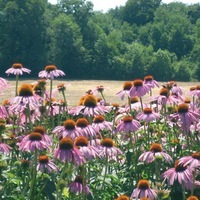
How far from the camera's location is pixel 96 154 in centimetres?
282

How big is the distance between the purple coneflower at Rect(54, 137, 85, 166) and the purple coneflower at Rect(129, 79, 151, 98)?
110cm

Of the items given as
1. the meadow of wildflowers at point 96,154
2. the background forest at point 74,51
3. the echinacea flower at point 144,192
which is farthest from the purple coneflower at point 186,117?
the background forest at point 74,51

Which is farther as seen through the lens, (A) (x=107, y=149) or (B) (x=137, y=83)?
(B) (x=137, y=83)

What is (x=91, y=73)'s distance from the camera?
4222 cm

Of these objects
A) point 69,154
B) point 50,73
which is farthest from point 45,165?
point 50,73

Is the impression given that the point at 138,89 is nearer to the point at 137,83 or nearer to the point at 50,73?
the point at 137,83

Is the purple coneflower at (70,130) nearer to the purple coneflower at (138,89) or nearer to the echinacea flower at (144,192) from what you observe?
the echinacea flower at (144,192)

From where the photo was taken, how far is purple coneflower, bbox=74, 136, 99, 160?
2.76 m

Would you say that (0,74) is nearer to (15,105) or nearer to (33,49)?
(33,49)

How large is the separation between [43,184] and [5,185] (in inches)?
8.2

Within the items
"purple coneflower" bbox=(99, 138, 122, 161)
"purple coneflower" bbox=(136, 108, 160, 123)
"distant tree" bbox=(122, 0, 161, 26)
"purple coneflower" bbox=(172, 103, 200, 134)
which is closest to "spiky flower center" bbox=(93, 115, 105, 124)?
"purple coneflower" bbox=(136, 108, 160, 123)

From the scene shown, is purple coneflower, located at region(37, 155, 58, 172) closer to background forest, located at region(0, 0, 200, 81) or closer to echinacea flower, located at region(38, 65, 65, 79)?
echinacea flower, located at region(38, 65, 65, 79)

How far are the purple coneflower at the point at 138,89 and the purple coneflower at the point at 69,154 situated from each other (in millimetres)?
1101

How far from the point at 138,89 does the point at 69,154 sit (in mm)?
1234
